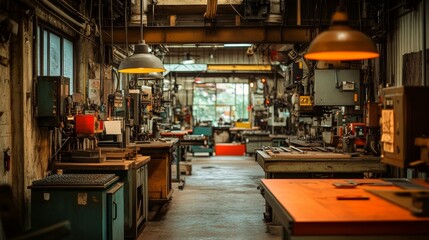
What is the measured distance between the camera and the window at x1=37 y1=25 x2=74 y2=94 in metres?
4.83

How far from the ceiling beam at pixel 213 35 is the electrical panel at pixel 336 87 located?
870mm

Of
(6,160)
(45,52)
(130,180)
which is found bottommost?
(130,180)

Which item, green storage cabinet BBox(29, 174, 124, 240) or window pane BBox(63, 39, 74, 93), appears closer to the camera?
green storage cabinet BBox(29, 174, 124, 240)

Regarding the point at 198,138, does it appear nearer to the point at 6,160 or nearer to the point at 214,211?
the point at 214,211

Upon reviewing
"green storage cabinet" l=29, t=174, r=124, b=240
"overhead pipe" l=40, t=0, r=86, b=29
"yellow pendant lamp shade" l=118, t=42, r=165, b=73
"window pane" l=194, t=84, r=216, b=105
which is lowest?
"green storage cabinet" l=29, t=174, r=124, b=240

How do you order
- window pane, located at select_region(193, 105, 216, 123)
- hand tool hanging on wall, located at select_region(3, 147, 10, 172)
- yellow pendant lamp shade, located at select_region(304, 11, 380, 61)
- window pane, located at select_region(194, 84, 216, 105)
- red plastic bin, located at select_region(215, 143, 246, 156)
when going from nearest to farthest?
yellow pendant lamp shade, located at select_region(304, 11, 380, 61)
hand tool hanging on wall, located at select_region(3, 147, 10, 172)
red plastic bin, located at select_region(215, 143, 246, 156)
window pane, located at select_region(194, 84, 216, 105)
window pane, located at select_region(193, 105, 216, 123)

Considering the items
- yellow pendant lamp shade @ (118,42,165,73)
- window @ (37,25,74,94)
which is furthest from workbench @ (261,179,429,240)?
window @ (37,25,74,94)

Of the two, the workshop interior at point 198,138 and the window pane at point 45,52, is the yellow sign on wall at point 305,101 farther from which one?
the window pane at point 45,52

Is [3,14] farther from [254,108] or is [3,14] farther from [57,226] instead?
[254,108]

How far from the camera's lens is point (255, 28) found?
22.0ft

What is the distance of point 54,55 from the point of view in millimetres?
5277

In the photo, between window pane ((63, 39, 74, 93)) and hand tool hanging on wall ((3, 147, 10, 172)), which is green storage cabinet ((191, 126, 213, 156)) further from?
hand tool hanging on wall ((3, 147, 10, 172))

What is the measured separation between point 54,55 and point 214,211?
8.65 ft

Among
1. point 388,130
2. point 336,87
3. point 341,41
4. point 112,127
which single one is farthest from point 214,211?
point 341,41
